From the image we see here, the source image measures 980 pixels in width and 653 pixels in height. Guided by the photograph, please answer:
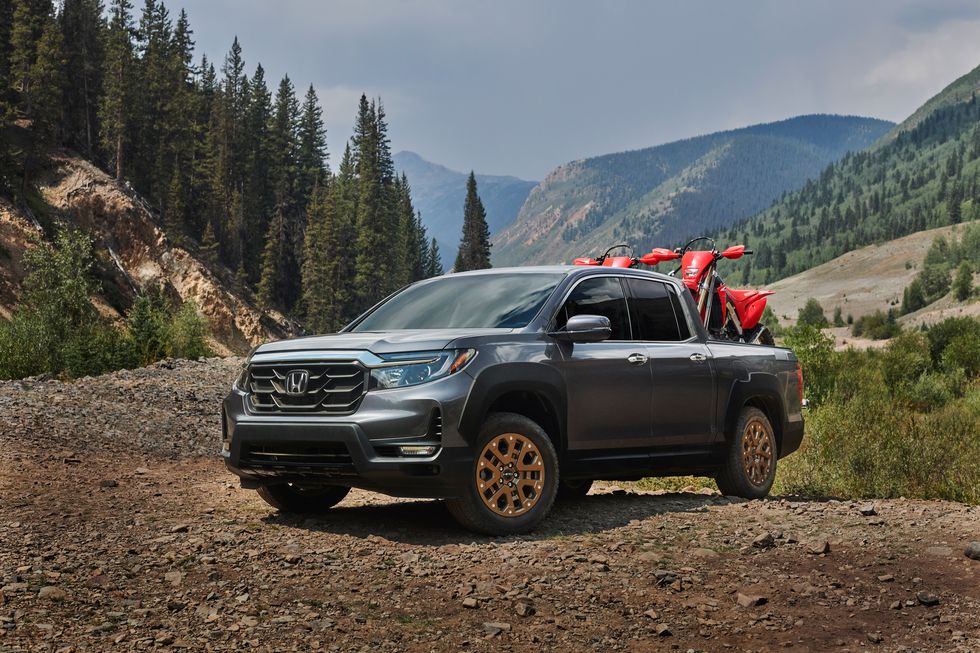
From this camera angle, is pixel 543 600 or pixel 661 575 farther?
pixel 661 575

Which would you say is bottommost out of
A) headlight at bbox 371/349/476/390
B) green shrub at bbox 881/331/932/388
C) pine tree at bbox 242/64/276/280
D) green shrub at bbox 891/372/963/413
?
green shrub at bbox 891/372/963/413

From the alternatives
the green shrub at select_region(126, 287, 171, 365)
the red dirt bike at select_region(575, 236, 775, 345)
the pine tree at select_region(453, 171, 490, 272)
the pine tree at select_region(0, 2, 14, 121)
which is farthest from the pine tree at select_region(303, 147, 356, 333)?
the red dirt bike at select_region(575, 236, 775, 345)

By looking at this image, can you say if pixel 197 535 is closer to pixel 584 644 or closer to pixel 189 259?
pixel 584 644

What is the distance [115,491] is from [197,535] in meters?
2.82

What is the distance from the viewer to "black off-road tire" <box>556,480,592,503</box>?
9680mm

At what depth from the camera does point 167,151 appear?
247ft

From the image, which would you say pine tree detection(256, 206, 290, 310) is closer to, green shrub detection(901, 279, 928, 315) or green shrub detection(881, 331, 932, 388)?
green shrub detection(881, 331, 932, 388)

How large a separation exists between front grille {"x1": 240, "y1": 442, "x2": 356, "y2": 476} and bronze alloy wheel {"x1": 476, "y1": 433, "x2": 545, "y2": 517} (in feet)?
3.03

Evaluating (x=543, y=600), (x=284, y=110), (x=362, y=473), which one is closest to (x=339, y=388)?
(x=362, y=473)

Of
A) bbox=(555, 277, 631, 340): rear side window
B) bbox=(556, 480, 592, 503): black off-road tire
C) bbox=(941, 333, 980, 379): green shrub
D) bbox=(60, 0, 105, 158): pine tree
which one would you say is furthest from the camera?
bbox=(60, 0, 105, 158): pine tree

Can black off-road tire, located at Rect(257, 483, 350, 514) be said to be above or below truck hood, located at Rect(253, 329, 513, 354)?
below

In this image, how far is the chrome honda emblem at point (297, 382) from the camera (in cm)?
695

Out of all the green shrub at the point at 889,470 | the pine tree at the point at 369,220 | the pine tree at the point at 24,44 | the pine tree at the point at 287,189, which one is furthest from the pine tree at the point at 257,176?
the green shrub at the point at 889,470

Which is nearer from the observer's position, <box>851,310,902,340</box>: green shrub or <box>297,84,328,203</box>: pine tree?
<box>297,84,328,203</box>: pine tree
